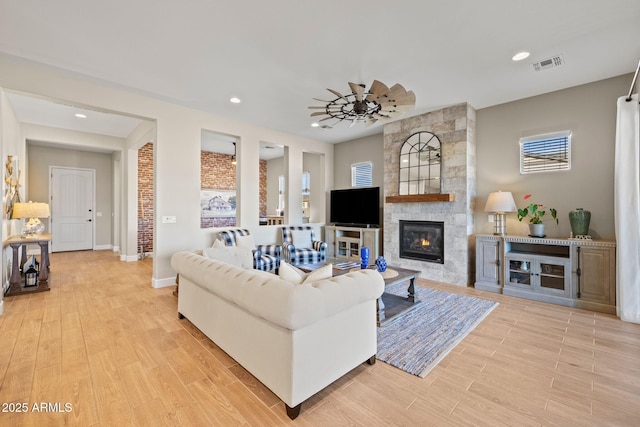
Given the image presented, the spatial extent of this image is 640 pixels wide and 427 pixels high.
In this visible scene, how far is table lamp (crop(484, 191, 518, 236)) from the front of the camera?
4.18 metres

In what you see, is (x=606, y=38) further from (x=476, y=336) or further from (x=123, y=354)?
(x=123, y=354)

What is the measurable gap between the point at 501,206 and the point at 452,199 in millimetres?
711

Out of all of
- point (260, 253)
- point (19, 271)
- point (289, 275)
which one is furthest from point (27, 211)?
point (289, 275)

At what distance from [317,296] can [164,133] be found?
13.5 feet

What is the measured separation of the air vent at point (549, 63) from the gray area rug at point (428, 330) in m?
3.06

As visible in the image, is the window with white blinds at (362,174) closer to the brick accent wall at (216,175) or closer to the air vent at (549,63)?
the air vent at (549,63)

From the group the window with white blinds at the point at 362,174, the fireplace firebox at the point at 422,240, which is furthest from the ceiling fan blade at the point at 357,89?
the window with white blinds at the point at 362,174

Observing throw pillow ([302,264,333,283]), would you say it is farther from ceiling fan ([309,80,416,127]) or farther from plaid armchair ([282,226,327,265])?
plaid armchair ([282,226,327,265])

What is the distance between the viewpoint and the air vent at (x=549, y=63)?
10.6 feet

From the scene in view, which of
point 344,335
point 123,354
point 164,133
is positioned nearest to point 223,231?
point 164,133

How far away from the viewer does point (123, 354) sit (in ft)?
7.91

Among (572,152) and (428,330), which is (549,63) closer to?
(572,152)

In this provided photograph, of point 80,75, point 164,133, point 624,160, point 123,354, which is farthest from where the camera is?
point 164,133

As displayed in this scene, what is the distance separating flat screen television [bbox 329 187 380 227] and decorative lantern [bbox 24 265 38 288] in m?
5.37
